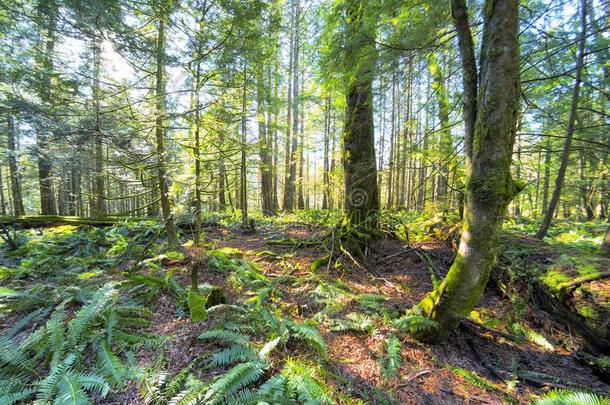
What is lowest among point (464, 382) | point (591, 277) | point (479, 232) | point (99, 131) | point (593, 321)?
point (464, 382)

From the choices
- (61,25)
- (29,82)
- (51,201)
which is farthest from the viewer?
(51,201)

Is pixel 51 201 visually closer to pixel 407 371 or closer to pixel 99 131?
pixel 99 131

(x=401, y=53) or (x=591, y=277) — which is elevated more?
(x=401, y=53)

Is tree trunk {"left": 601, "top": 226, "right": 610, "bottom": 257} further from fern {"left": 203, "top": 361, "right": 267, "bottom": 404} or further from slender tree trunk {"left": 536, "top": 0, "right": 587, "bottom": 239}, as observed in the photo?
fern {"left": 203, "top": 361, "right": 267, "bottom": 404}

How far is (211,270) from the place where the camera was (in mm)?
4848

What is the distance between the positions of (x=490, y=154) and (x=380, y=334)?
8.06 feet

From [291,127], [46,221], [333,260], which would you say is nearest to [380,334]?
[333,260]

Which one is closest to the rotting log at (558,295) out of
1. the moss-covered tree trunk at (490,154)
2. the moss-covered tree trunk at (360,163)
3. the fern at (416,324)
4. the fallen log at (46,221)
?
the moss-covered tree trunk at (490,154)

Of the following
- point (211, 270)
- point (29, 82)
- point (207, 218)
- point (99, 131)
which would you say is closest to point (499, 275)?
point (211, 270)

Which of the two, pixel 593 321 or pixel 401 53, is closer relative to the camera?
pixel 593 321

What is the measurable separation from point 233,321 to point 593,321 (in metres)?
4.49

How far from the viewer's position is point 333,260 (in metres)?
5.48

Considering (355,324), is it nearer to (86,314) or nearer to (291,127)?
(86,314)

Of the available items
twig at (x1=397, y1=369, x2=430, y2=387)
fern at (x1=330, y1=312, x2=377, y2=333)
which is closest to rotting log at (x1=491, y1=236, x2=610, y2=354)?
twig at (x1=397, y1=369, x2=430, y2=387)
